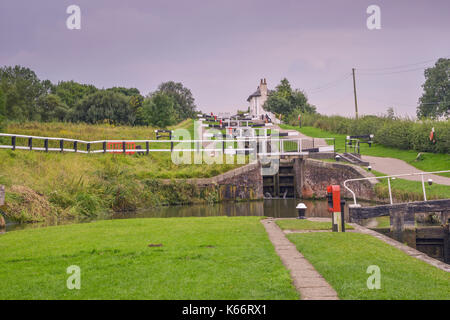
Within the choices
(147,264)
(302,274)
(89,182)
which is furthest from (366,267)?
(89,182)

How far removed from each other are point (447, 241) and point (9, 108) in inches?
2429

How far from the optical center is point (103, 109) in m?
56.9

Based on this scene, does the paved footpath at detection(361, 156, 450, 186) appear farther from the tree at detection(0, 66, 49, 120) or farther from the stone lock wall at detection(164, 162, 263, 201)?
the tree at detection(0, 66, 49, 120)

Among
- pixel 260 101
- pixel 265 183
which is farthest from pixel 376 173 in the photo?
pixel 260 101

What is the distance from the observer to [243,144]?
24.4 m

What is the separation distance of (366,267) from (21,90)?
Result: 6777 cm

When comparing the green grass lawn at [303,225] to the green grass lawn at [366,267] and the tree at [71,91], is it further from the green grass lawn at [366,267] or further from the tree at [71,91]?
the tree at [71,91]

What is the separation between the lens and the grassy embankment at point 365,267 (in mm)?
4875

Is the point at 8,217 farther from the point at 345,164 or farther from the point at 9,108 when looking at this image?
the point at 9,108

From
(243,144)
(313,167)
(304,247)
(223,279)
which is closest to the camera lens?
(223,279)

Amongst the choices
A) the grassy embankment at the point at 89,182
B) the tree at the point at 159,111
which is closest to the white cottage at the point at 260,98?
the tree at the point at 159,111

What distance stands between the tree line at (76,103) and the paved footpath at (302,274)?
39.2 metres

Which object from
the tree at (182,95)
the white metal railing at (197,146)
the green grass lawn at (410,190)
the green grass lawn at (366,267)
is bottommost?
the green grass lawn at (366,267)

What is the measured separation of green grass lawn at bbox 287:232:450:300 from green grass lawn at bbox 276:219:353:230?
1216mm
